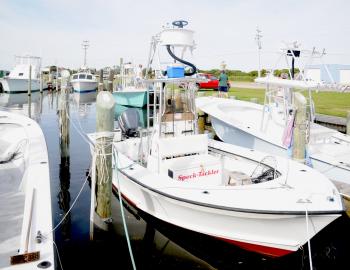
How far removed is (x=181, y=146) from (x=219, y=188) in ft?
5.12

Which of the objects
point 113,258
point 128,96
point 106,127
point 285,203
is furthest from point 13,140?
point 128,96

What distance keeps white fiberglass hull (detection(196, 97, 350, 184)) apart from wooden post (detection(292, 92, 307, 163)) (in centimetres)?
102

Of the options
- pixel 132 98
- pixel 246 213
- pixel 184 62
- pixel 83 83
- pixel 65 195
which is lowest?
pixel 65 195

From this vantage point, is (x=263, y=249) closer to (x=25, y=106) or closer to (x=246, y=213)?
(x=246, y=213)

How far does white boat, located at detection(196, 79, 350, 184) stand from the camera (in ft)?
26.4

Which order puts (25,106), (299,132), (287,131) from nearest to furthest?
(299,132)
(287,131)
(25,106)

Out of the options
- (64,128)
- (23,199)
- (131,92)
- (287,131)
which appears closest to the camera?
(23,199)

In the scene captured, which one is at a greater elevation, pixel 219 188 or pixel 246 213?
pixel 219 188

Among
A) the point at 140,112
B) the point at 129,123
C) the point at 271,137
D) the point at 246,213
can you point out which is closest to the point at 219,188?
the point at 246,213

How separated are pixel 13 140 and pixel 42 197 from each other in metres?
4.64

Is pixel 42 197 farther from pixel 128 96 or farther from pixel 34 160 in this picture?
pixel 128 96

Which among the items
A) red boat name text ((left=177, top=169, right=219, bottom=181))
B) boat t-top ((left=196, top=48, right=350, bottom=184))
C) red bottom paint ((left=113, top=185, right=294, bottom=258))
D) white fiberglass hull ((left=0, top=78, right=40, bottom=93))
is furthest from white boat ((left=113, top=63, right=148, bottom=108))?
red bottom paint ((left=113, top=185, right=294, bottom=258))

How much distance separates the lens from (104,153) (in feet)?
18.0

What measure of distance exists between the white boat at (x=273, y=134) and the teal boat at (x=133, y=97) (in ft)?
35.8
